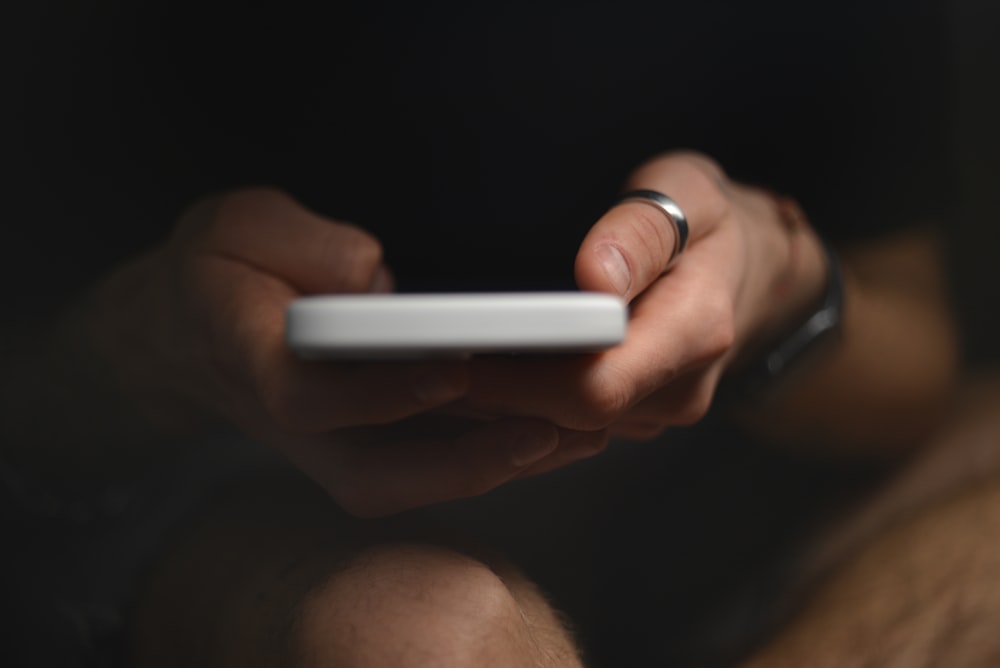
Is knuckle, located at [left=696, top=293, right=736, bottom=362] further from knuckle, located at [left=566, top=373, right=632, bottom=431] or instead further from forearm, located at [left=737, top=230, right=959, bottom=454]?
forearm, located at [left=737, top=230, right=959, bottom=454]

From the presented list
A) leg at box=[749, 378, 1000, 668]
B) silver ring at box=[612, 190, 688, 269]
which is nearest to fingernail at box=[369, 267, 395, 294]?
silver ring at box=[612, 190, 688, 269]

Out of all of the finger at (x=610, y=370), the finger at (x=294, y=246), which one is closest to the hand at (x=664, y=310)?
the finger at (x=610, y=370)

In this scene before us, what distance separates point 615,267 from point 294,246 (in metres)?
0.13

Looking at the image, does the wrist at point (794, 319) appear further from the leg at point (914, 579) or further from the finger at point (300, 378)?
the finger at point (300, 378)

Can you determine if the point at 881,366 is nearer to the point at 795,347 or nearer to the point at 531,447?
the point at 795,347

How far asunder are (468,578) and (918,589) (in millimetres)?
246

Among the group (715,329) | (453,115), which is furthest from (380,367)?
(453,115)

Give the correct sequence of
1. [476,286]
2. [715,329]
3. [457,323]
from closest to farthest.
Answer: [457,323] < [715,329] < [476,286]

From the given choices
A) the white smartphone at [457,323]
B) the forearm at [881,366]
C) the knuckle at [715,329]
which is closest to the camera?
the white smartphone at [457,323]

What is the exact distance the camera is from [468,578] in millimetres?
223

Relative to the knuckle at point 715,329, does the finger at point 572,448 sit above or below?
below

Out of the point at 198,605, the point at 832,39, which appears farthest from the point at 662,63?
the point at 198,605

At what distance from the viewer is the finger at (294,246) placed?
0.97 ft

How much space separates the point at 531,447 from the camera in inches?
8.8
